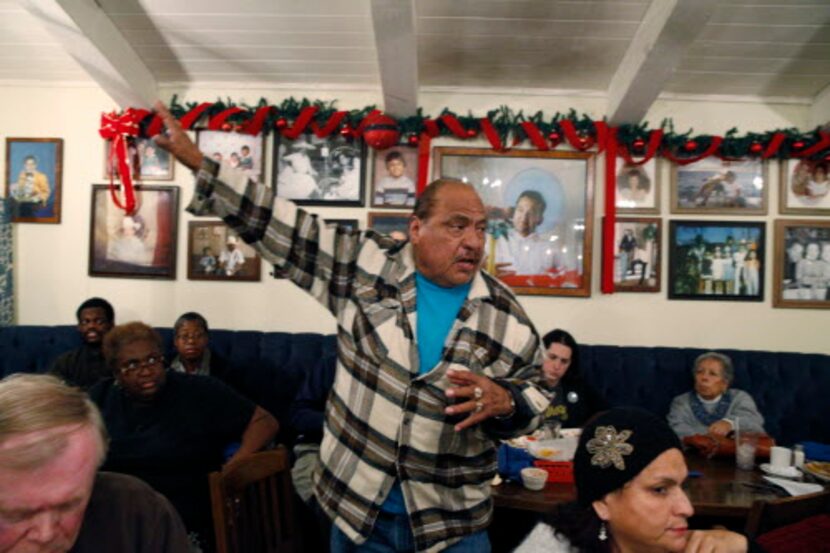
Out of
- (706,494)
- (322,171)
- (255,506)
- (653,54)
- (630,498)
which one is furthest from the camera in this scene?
(322,171)

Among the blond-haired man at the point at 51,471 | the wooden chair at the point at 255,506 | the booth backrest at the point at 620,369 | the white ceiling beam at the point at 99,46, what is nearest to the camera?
the blond-haired man at the point at 51,471

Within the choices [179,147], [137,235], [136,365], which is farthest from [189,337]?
[179,147]

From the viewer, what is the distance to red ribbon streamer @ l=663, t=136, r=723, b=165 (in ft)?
12.4

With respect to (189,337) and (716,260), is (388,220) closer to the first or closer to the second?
(189,337)

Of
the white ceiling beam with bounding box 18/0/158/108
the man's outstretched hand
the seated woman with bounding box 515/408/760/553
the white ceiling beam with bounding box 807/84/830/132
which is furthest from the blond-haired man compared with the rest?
the white ceiling beam with bounding box 807/84/830/132

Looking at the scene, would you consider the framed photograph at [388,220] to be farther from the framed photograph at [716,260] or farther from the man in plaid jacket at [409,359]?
the man in plaid jacket at [409,359]

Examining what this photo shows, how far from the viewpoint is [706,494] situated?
2.02 metres

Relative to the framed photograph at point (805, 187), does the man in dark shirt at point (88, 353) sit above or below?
below

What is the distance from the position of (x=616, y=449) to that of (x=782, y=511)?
1.77 ft

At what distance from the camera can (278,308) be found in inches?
162

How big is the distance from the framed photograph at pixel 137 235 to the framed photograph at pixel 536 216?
6.72ft

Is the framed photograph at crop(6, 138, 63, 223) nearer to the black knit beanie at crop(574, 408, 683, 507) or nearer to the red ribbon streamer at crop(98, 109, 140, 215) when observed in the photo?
the red ribbon streamer at crop(98, 109, 140, 215)

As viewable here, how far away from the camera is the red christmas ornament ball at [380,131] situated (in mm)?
3650

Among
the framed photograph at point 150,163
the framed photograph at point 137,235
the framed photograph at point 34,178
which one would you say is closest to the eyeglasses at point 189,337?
the framed photograph at point 137,235
